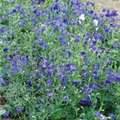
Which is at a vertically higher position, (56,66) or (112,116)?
(56,66)

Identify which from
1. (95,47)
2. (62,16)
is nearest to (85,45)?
(95,47)

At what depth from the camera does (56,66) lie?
3.65m

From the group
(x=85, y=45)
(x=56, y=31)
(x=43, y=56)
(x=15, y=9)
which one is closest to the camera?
(x=43, y=56)

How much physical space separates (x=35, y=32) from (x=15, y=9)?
2.07ft

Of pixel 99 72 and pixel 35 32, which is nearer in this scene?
pixel 99 72

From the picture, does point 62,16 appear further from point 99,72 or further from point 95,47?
point 99,72

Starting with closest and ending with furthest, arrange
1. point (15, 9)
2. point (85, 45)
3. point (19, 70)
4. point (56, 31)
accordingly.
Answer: point (19, 70) → point (85, 45) → point (56, 31) → point (15, 9)

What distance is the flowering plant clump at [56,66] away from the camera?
10.9ft

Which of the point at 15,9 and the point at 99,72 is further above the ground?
the point at 15,9

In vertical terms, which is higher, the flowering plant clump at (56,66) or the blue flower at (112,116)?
the flowering plant clump at (56,66)

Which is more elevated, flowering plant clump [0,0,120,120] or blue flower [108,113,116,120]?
flowering plant clump [0,0,120,120]

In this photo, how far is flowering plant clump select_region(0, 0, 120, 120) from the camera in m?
3.31

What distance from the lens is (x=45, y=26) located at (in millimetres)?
4309

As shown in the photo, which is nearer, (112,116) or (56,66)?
(112,116)
